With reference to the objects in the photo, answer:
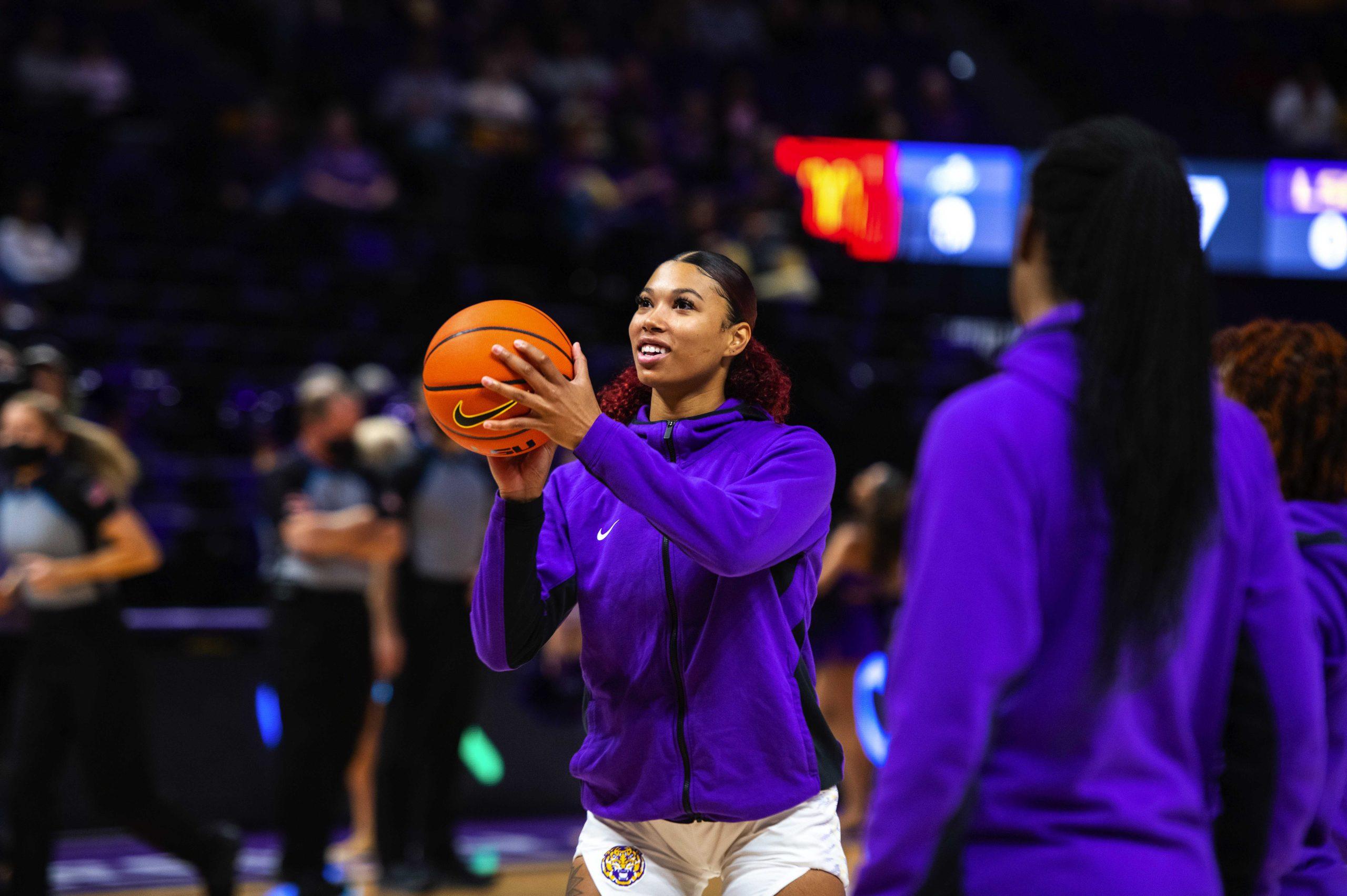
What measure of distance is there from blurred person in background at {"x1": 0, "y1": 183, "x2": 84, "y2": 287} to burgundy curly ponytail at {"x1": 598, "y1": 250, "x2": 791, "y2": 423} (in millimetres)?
7763

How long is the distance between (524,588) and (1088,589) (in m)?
1.21

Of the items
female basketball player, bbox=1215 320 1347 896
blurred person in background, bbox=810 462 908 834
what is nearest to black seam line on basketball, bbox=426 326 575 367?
female basketball player, bbox=1215 320 1347 896

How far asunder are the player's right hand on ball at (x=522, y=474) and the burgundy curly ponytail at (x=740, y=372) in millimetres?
338

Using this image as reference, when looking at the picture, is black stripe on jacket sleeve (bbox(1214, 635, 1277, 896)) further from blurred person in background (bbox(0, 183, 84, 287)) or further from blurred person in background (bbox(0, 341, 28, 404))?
blurred person in background (bbox(0, 183, 84, 287))

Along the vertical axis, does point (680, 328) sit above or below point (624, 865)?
above

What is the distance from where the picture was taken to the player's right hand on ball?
101 inches

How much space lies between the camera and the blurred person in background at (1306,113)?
579 inches

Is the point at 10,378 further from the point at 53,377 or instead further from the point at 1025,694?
the point at 1025,694

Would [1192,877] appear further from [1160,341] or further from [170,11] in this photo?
[170,11]

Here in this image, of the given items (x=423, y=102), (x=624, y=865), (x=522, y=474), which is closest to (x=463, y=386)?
(x=522, y=474)

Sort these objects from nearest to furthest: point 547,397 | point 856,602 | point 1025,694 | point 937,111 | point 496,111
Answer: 1. point 1025,694
2. point 547,397
3. point 856,602
4. point 496,111
5. point 937,111

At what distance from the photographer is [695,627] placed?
256cm

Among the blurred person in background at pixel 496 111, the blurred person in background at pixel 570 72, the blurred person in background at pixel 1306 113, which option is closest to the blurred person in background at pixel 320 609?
the blurred person in background at pixel 496 111

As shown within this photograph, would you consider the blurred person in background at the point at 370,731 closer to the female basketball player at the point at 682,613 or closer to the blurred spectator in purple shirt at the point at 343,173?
the female basketball player at the point at 682,613
